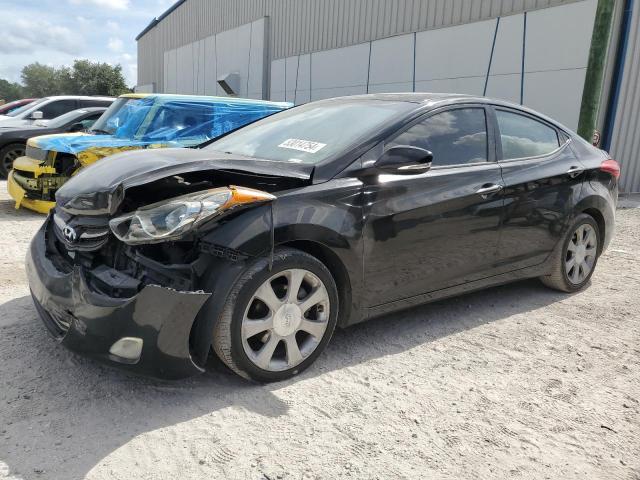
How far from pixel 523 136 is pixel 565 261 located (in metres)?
1.10

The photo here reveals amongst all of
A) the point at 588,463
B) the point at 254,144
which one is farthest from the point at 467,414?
the point at 254,144

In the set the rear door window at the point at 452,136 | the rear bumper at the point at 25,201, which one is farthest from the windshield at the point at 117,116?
the rear door window at the point at 452,136

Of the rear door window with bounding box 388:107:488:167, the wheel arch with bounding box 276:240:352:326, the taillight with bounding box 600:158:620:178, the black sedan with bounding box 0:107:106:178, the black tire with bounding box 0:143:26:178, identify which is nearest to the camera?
the wheel arch with bounding box 276:240:352:326

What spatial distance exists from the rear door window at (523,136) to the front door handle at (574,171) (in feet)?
0.69

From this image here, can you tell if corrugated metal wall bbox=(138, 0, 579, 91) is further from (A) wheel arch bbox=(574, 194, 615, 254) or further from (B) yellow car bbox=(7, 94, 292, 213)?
(A) wheel arch bbox=(574, 194, 615, 254)

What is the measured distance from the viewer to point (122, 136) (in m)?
7.23

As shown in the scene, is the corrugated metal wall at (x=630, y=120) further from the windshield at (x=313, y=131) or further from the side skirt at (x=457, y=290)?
the windshield at (x=313, y=131)

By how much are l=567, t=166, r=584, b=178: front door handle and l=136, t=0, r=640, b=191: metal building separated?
468 centimetres

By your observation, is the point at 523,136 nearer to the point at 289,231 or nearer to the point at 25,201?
the point at 289,231

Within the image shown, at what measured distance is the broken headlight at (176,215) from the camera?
2.44 metres

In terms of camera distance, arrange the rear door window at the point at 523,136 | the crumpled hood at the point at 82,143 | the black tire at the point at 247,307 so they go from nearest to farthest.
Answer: the black tire at the point at 247,307, the rear door window at the point at 523,136, the crumpled hood at the point at 82,143

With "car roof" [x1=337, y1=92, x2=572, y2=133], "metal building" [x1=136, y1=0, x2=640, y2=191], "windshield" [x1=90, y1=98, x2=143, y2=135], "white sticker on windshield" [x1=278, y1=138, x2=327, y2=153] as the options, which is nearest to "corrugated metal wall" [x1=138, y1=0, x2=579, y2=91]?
"metal building" [x1=136, y1=0, x2=640, y2=191]

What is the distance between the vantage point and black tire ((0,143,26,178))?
9883mm

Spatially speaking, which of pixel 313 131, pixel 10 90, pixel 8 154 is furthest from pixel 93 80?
pixel 313 131
